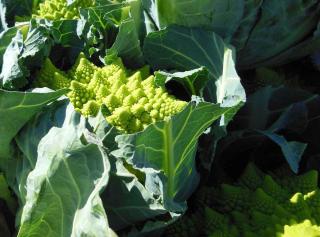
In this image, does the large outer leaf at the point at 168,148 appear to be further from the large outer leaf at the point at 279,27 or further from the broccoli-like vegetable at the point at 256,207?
the large outer leaf at the point at 279,27

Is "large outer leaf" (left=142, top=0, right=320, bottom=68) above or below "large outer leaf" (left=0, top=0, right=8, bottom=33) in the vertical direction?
below

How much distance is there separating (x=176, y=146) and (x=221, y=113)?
0.11 metres

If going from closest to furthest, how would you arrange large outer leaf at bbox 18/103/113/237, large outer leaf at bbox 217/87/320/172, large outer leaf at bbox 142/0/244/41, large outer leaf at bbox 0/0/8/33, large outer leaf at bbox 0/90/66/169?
large outer leaf at bbox 18/103/113/237 < large outer leaf at bbox 0/90/66/169 < large outer leaf at bbox 142/0/244/41 < large outer leaf at bbox 217/87/320/172 < large outer leaf at bbox 0/0/8/33

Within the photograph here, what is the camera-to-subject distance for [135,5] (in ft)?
4.41

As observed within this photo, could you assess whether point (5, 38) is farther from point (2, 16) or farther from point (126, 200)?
point (126, 200)

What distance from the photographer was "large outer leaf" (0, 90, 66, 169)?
3.73 feet

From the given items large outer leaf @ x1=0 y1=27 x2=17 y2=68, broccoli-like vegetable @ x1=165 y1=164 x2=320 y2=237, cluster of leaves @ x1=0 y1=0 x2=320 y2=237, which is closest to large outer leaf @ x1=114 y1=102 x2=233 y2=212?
cluster of leaves @ x1=0 y1=0 x2=320 y2=237

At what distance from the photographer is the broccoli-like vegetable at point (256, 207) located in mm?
1162

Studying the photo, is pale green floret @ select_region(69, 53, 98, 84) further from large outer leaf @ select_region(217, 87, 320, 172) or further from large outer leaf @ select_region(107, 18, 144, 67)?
large outer leaf @ select_region(217, 87, 320, 172)

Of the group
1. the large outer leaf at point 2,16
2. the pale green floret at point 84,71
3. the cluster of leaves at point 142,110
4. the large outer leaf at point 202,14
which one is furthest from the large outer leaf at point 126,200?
the large outer leaf at point 2,16

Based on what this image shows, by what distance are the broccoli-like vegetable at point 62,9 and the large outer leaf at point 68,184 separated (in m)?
0.37

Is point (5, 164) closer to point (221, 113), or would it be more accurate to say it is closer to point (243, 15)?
point (221, 113)

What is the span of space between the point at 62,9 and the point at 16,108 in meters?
0.36

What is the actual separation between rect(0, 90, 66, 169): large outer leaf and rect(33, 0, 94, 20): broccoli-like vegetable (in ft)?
1.04
